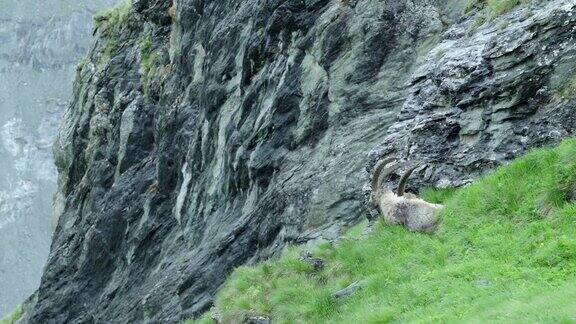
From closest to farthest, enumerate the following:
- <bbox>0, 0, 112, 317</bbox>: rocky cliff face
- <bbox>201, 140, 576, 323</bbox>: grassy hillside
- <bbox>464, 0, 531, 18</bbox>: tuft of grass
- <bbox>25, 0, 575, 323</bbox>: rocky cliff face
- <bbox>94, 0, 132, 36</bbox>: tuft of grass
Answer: <bbox>201, 140, 576, 323</bbox>: grassy hillside, <bbox>25, 0, 575, 323</bbox>: rocky cliff face, <bbox>464, 0, 531, 18</bbox>: tuft of grass, <bbox>94, 0, 132, 36</bbox>: tuft of grass, <bbox>0, 0, 112, 317</bbox>: rocky cliff face

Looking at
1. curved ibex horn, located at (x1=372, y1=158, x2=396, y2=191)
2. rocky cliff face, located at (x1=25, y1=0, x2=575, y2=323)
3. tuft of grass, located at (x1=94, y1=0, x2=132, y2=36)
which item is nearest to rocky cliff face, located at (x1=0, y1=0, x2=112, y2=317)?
tuft of grass, located at (x1=94, y1=0, x2=132, y2=36)

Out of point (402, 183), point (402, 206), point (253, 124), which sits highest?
point (253, 124)

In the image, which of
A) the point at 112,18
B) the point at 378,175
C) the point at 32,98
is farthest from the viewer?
the point at 32,98

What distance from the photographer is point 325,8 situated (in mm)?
26344

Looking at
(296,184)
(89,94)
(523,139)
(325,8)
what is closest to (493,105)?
(523,139)

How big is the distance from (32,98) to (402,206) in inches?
5839

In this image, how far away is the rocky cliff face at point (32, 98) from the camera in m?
138

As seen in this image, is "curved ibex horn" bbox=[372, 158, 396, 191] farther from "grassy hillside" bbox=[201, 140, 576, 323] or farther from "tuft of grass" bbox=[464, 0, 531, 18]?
"tuft of grass" bbox=[464, 0, 531, 18]

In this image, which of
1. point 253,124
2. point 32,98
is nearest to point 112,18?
point 253,124

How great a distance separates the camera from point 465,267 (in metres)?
13.4

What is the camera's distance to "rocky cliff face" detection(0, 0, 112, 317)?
452 feet

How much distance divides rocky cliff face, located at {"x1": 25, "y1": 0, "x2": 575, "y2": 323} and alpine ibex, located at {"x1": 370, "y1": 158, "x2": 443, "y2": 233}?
771 mm

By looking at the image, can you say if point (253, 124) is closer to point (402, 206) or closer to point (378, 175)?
point (378, 175)

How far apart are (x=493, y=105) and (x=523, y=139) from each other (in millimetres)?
1217
